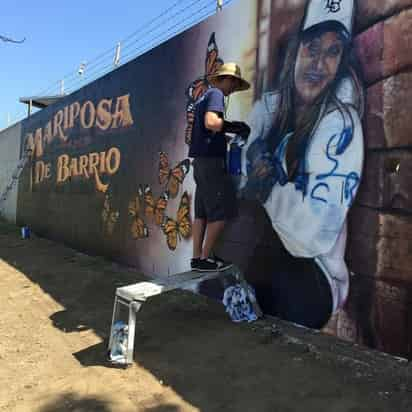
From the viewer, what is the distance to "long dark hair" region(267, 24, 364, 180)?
3111 mm

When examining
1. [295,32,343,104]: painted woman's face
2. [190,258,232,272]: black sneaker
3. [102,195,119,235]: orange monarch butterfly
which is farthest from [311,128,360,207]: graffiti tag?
[102,195,119,235]: orange monarch butterfly

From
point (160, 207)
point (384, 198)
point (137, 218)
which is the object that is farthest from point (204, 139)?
point (137, 218)

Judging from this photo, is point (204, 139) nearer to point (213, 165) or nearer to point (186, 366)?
point (213, 165)

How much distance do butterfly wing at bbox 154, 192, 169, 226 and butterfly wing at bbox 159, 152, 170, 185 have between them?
19 centimetres

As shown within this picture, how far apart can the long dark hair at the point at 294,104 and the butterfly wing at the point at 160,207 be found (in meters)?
1.88

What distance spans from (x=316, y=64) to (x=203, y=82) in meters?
1.59

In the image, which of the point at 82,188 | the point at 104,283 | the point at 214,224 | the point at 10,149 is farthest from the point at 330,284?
the point at 10,149

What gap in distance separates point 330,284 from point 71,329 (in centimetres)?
228

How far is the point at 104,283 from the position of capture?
17.5 ft

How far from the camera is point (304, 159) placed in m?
3.41

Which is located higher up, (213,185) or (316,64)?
(316,64)

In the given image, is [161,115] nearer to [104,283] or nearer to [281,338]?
[104,283]

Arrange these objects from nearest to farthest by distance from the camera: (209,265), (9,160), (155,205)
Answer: (209,265) < (155,205) < (9,160)

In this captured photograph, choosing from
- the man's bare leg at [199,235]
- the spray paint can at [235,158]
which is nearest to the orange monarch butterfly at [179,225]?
the spray paint can at [235,158]
